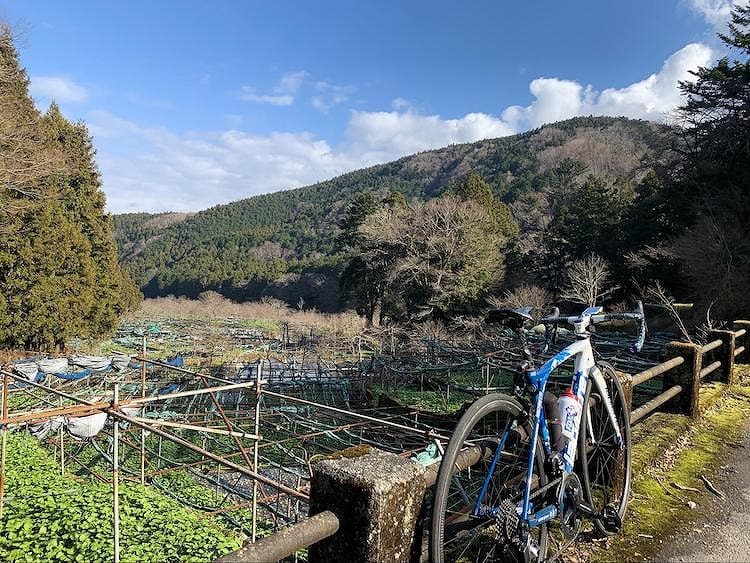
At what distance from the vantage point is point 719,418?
491cm

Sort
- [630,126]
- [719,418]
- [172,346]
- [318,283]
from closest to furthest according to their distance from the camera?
1. [719,418]
2. [172,346]
3. [318,283]
4. [630,126]

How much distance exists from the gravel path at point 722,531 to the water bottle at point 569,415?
92 cm

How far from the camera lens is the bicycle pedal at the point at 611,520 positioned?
7.81 feet

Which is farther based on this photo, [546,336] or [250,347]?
[250,347]

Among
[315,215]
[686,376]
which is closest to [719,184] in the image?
[686,376]

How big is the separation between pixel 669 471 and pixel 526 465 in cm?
227

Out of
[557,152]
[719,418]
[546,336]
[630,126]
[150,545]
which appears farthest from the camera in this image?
[630,126]

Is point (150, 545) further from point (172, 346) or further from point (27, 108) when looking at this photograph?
point (172, 346)

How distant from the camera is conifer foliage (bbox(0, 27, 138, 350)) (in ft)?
48.7

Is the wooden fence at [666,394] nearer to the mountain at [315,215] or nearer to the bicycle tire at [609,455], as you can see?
the bicycle tire at [609,455]

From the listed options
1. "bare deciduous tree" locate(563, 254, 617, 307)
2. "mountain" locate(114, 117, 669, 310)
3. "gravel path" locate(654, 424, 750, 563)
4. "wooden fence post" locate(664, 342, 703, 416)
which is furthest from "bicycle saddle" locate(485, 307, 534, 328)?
"mountain" locate(114, 117, 669, 310)

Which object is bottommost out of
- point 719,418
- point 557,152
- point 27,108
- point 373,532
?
point 719,418

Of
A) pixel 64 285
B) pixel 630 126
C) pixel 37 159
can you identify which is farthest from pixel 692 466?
pixel 630 126

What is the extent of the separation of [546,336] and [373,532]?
4.54 feet
